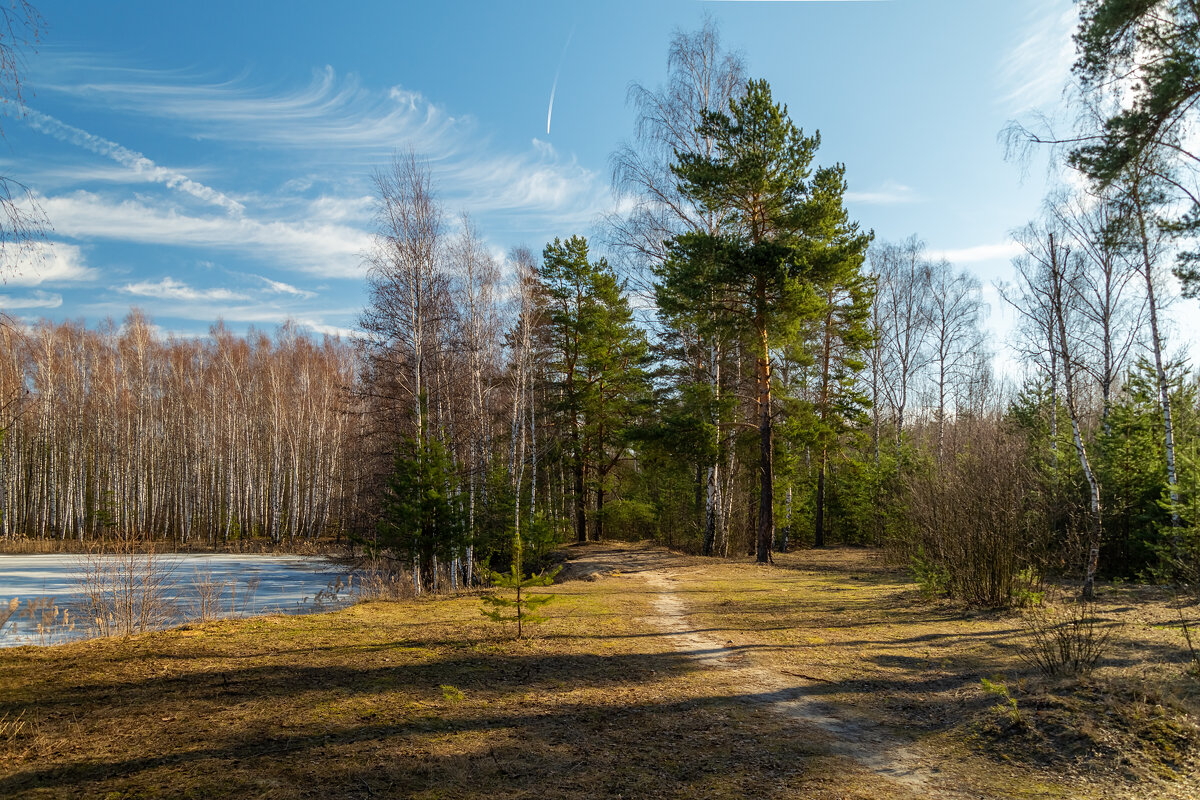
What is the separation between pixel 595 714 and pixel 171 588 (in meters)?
14.5

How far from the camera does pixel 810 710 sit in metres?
4.93

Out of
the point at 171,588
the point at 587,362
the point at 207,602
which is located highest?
the point at 587,362

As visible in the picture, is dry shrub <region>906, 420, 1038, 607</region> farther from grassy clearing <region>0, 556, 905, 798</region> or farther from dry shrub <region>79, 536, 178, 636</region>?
dry shrub <region>79, 536, 178, 636</region>

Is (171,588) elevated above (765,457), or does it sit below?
below

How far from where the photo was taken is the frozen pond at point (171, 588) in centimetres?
834

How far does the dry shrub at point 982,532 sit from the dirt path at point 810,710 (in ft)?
13.3

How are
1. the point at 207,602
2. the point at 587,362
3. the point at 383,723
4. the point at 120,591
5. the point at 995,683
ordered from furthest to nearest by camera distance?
the point at 587,362 < the point at 207,602 < the point at 120,591 < the point at 995,683 < the point at 383,723

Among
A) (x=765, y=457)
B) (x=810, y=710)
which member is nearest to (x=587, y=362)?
(x=765, y=457)

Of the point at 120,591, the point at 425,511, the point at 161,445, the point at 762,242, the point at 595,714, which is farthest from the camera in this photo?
the point at 161,445

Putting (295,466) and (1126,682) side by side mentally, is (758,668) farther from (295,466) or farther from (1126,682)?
(295,466)

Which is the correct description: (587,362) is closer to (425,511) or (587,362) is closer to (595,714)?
(425,511)

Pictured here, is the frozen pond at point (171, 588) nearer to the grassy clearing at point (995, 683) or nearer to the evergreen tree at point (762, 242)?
the grassy clearing at point (995, 683)

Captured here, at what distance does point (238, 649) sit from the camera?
633 centimetres

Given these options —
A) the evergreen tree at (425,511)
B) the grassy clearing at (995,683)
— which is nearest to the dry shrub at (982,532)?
the grassy clearing at (995,683)
